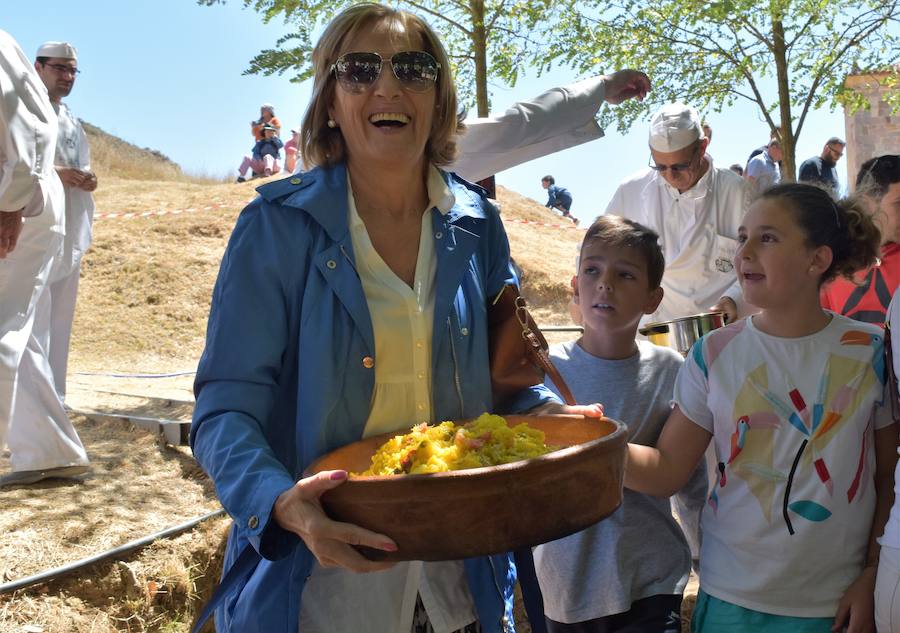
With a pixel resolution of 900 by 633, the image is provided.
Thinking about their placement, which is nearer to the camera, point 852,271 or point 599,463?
point 599,463

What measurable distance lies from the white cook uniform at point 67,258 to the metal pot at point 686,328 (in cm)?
414

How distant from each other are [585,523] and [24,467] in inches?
163

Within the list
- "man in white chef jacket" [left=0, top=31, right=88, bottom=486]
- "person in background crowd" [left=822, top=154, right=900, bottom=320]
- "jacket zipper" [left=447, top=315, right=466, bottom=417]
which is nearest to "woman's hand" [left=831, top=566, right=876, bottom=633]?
"jacket zipper" [left=447, top=315, right=466, bottom=417]

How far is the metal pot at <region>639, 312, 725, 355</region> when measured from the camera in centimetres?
383

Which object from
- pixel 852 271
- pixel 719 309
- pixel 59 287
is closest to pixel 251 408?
pixel 852 271

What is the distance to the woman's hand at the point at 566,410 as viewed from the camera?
205 cm

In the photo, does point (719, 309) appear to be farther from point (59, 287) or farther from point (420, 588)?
point (59, 287)

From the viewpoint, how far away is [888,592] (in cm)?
210

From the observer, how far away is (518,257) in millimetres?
14633

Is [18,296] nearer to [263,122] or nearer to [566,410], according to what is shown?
[566,410]

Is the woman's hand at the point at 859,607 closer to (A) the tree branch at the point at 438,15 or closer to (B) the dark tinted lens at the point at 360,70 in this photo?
(B) the dark tinted lens at the point at 360,70

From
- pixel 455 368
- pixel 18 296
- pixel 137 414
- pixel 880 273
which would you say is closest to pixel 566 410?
pixel 455 368

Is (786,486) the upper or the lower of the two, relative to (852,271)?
lower

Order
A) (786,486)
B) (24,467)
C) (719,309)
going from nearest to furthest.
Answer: (786,486) → (719,309) → (24,467)
